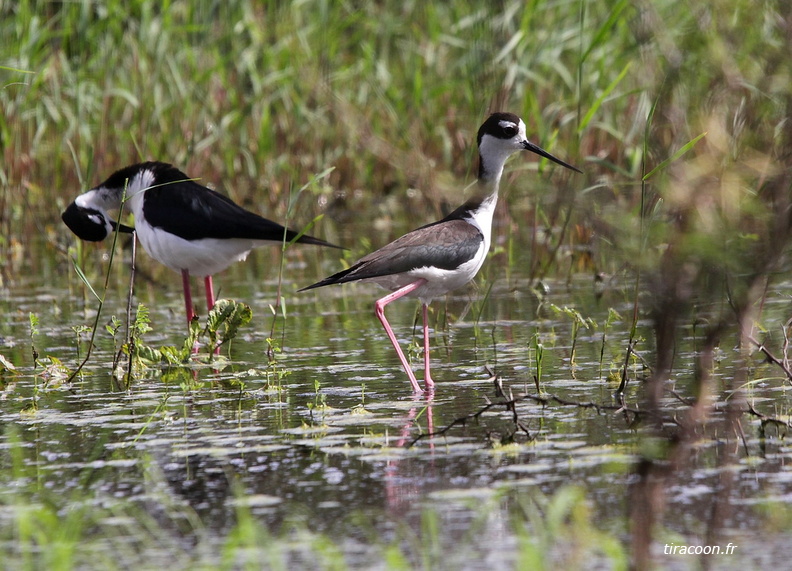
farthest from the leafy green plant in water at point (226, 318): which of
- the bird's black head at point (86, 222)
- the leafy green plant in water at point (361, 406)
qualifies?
the bird's black head at point (86, 222)

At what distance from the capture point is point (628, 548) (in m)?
3.46

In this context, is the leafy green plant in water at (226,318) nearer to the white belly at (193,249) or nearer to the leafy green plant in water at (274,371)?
the leafy green plant in water at (274,371)

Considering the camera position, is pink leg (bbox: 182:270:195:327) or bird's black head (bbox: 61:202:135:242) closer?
pink leg (bbox: 182:270:195:327)

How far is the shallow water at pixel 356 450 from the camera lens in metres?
3.65

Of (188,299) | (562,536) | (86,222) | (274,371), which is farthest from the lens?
(86,222)

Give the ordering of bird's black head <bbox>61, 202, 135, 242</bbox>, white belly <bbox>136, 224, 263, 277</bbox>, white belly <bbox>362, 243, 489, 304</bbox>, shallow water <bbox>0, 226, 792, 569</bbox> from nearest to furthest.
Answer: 1. shallow water <bbox>0, 226, 792, 569</bbox>
2. white belly <bbox>362, 243, 489, 304</bbox>
3. white belly <bbox>136, 224, 263, 277</bbox>
4. bird's black head <bbox>61, 202, 135, 242</bbox>

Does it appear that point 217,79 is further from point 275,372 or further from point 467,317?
point 275,372

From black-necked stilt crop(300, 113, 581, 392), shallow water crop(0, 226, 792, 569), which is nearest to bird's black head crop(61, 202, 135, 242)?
shallow water crop(0, 226, 792, 569)

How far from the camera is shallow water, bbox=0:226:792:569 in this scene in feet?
12.0

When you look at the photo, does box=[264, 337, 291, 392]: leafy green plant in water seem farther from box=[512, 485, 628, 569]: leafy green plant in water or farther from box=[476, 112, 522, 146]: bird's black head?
box=[512, 485, 628, 569]: leafy green plant in water

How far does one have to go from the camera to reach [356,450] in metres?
4.59

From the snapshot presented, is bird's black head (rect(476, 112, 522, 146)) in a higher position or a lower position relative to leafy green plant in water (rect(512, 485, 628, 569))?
higher

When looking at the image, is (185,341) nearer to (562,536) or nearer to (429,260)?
(429,260)

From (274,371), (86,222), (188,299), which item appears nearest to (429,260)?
(274,371)
